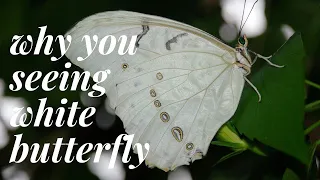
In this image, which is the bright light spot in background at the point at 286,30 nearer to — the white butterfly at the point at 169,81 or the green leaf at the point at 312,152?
the white butterfly at the point at 169,81

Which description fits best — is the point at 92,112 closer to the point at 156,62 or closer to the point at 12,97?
the point at 12,97

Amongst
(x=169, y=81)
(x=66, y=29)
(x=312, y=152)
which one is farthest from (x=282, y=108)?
(x=66, y=29)

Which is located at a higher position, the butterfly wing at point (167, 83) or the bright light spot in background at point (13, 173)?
the butterfly wing at point (167, 83)

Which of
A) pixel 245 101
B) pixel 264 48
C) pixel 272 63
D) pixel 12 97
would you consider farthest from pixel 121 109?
pixel 264 48

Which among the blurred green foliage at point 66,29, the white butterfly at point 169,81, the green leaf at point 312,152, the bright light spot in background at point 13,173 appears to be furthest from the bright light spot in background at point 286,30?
the bright light spot in background at point 13,173

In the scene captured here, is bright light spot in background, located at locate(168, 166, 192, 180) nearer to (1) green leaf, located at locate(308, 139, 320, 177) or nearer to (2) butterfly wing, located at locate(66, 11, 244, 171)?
(2) butterfly wing, located at locate(66, 11, 244, 171)

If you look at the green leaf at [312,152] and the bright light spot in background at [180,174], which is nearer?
the green leaf at [312,152]

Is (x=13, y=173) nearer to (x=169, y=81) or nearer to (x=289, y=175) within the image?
(x=169, y=81)

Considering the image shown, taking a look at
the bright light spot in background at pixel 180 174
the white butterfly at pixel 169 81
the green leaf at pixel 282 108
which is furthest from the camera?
the bright light spot in background at pixel 180 174
